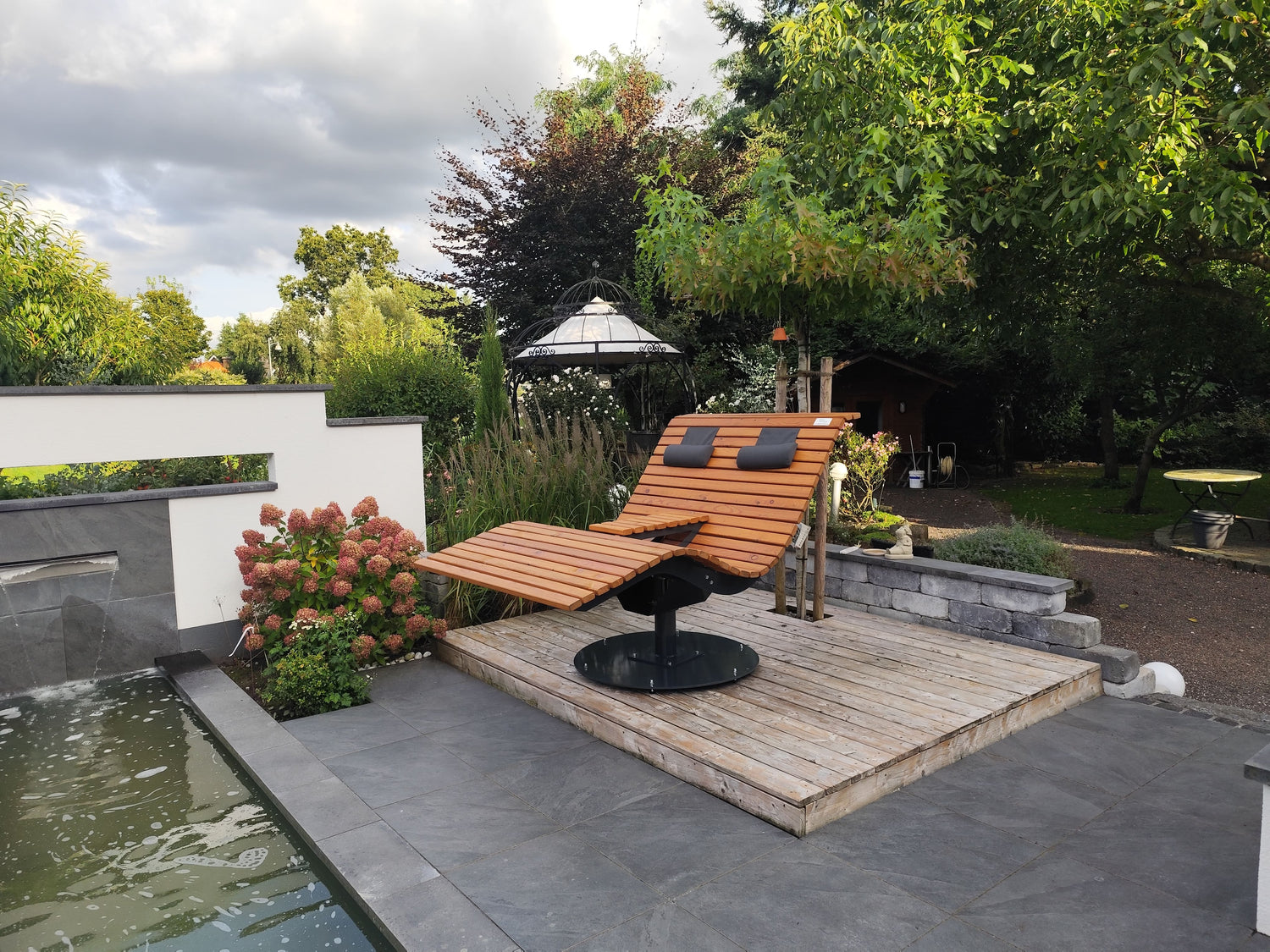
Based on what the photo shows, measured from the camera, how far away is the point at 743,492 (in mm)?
3709

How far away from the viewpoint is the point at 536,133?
51.6 feet

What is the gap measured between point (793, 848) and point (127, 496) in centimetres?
359

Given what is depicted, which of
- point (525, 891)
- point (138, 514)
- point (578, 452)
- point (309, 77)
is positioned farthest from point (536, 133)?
point (525, 891)

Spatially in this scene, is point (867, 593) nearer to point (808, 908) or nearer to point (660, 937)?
point (808, 908)

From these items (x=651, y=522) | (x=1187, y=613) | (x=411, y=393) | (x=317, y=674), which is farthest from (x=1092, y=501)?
(x=317, y=674)

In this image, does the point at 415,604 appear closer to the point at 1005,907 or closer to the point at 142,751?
the point at 142,751

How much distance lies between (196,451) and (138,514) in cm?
42

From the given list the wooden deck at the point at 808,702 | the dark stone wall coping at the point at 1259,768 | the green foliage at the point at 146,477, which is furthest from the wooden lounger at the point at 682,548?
the green foliage at the point at 146,477

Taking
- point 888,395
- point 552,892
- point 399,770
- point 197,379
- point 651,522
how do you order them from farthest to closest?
point 197,379
point 888,395
point 651,522
point 399,770
point 552,892

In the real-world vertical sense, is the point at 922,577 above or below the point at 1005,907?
above

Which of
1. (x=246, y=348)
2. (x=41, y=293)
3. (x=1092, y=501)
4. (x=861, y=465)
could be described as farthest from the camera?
(x=246, y=348)

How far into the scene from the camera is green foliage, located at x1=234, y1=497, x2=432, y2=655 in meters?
3.97

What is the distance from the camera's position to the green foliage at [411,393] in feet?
24.3

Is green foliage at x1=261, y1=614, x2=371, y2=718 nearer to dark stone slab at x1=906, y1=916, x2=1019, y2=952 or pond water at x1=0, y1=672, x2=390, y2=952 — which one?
pond water at x1=0, y1=672, x2=390, y2=952
